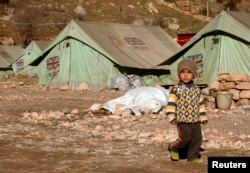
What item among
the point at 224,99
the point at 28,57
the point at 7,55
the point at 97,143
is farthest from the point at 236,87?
the point at 7,55

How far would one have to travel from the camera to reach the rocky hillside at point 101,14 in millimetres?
55469

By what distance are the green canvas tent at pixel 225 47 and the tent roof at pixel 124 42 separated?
19.6 ft

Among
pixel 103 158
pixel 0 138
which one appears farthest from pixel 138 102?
pixel 103 158

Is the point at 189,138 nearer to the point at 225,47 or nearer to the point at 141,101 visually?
the point at 141,101

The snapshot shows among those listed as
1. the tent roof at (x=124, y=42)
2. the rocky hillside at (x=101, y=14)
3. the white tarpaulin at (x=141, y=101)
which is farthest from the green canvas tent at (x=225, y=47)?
the rocky hillside at (x=101, y=14)

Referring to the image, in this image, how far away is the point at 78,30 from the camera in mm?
27531

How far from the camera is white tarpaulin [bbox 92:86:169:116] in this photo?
14.1m

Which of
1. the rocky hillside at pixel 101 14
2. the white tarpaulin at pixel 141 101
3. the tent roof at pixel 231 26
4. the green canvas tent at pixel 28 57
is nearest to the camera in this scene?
the white tarpaulin at pixel 141 101

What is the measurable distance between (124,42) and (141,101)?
15.2 metres

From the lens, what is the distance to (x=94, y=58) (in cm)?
2739

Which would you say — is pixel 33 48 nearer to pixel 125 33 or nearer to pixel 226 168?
pixel 125 33

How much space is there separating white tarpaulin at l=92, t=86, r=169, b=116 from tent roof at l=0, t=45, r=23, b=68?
28754 millimetres

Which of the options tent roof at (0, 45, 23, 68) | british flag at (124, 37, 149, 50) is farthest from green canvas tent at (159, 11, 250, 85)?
tent roof at (0, 45, 23, 68)

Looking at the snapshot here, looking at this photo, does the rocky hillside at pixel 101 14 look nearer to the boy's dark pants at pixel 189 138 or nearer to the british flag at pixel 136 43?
the british flag at pixel 136 43
